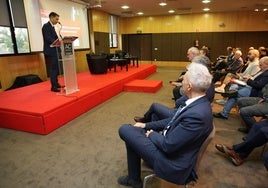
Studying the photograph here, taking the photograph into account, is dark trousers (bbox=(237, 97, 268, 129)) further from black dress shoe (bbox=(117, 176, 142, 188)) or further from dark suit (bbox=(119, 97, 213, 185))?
black dress shoe (bbox=(117, 176, 142, 188))

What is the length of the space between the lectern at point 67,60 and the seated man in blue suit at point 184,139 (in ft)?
8.20

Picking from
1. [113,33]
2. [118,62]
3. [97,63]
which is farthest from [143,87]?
[113,33]

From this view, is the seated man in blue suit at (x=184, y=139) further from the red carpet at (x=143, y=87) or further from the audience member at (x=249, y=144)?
the red carpet at (x=143, y=87)

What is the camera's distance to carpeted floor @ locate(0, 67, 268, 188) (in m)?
1.92

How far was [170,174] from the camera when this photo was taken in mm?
1352

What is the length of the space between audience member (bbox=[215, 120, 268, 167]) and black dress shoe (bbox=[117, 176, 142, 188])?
3.75 ft

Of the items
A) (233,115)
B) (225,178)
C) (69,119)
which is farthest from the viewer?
(233,115)

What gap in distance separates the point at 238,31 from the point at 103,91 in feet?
30.2

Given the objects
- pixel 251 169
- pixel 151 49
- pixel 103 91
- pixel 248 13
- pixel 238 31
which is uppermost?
pixel 248 13

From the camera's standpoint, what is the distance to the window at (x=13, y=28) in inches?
187

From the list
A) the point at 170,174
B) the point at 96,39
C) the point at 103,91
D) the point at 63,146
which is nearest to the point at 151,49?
the point at 96,39

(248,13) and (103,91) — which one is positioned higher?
(248,13)

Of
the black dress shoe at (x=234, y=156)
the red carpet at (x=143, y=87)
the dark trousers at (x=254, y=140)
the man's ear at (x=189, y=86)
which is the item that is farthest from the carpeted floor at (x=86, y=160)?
the red carpet at (x=143, y=87)

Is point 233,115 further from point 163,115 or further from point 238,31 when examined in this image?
point 238,31
